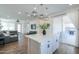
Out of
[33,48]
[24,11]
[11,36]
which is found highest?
[24,11]

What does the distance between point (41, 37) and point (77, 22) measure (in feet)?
2.85

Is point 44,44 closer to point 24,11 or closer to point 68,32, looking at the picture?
point 68,32

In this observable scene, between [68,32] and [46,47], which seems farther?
[68,32]

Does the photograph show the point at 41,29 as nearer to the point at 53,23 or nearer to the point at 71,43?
the point at 53,23

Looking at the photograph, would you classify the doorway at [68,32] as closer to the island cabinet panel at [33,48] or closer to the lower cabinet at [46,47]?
the lower cabinet at [46,47]

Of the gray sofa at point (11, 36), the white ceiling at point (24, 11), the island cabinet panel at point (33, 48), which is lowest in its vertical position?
the island cabinet panel at point (33, 48)

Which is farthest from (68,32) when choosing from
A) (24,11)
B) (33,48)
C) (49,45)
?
(24,11)

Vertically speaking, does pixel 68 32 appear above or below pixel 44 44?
above

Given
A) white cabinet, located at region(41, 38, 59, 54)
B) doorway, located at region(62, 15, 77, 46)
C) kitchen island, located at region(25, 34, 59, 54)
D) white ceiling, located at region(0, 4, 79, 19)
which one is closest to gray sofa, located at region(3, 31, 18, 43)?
kitchen island, located at region(25, 34, 59, 54)

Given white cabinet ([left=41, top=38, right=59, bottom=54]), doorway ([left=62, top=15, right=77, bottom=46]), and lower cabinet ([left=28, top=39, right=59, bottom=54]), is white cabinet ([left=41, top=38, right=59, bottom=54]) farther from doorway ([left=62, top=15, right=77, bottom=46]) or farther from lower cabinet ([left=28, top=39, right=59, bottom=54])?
doorway ([left=62, top=15, right=77, bottom=46])

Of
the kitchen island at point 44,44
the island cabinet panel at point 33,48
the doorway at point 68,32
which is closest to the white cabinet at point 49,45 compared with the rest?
the kitchen island at point 44,44

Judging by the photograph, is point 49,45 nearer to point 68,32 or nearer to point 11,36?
point 68,32
